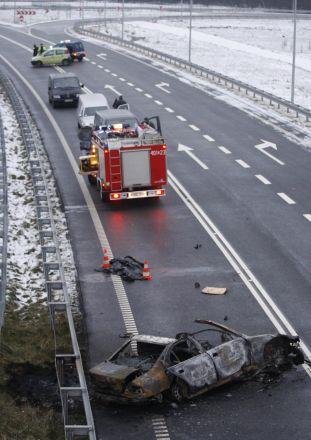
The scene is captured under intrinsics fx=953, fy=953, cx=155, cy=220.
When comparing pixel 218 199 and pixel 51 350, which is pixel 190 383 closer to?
pixel 51 350

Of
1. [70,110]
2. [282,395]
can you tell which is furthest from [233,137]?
[282,395]

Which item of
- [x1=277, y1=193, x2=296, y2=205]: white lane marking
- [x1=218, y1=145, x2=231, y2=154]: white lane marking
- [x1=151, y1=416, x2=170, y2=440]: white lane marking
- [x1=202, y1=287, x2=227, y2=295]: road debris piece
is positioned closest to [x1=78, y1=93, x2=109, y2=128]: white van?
[x1=218, y1=145, x2=231, y2=154]: white lane marking

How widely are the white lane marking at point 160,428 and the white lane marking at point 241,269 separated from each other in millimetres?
3046

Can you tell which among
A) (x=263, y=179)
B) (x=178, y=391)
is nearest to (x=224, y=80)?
(x=263, y=179)

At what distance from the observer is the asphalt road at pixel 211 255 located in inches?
599

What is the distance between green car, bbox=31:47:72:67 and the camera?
6700 cm

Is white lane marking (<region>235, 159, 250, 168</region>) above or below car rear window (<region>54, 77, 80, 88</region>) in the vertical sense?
below

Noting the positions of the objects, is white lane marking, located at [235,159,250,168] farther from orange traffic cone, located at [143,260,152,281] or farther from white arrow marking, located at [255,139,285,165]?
orange traffic cone, located at [143,260,152,281]

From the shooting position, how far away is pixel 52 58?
6744cm

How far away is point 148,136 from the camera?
2903 centimetres

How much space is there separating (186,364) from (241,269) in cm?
754

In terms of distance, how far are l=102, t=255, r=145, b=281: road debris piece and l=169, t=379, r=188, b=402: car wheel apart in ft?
22.9

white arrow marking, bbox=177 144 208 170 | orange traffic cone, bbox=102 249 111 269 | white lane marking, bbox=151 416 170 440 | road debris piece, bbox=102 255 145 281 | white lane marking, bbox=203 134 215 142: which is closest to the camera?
white lane marking, bbox=151 416 170 440

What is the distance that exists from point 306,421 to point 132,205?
1539 centimetres
